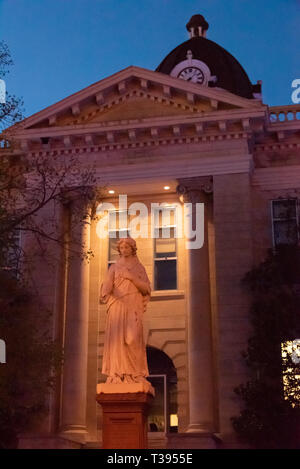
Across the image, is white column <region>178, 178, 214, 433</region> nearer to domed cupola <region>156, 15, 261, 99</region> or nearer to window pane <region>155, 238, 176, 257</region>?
window pane <region>155, 238, 176, 257</region>

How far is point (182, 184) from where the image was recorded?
86.8ft

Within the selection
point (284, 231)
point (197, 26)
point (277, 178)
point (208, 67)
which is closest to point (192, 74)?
point (208, 67)

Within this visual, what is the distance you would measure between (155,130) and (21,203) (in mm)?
5546

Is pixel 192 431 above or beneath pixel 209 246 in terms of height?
beneath

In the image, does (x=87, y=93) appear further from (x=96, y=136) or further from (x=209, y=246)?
(x=209, y=246)

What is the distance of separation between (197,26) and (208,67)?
293 inches

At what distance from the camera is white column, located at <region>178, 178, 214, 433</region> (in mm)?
23828

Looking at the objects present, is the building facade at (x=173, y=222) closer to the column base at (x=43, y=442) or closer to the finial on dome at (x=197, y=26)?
the column base at (x=43, y=442)

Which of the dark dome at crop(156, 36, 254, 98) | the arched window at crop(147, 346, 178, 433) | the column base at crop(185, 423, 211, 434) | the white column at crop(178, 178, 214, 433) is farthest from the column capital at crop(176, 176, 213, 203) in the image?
the dark dome at crop(156, 36, 254, 98)

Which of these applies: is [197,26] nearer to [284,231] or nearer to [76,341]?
[284,231]

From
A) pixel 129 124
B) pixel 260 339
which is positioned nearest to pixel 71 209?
pixel 129 124

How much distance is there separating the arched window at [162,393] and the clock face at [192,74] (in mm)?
Result: 22551
